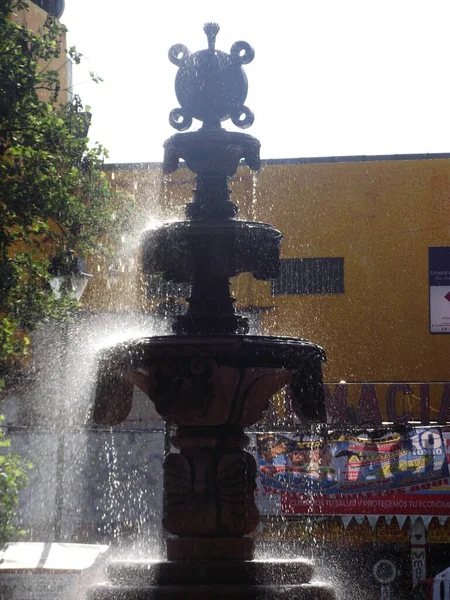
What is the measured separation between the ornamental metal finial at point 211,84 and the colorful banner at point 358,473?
10.0 metres

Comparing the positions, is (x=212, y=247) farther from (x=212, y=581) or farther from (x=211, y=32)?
(x=212, y=581)

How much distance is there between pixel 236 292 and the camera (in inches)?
874

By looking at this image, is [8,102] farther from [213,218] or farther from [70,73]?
[70,73]

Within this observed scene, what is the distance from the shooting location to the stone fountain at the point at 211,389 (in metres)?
5.82

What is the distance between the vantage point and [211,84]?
273 inches

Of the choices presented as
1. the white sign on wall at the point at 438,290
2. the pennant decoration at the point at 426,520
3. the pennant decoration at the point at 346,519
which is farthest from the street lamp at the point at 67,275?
the white sign on wall at the point at 438,290

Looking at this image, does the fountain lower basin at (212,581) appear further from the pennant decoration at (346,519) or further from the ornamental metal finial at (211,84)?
the pennant decoration at (346,519)

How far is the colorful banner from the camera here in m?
16.3

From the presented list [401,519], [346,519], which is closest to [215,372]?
[346,519]

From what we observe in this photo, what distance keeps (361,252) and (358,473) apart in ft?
23.7

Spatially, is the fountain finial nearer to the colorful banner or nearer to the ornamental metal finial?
the ornamental metal finial

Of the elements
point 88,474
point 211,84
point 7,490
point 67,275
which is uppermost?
point 211,84

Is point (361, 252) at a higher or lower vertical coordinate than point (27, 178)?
higher

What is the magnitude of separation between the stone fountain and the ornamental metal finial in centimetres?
2
